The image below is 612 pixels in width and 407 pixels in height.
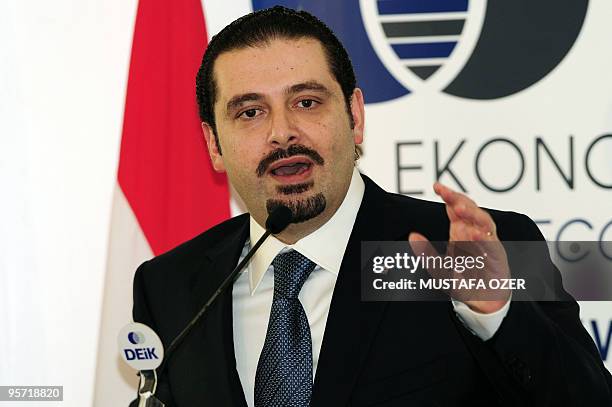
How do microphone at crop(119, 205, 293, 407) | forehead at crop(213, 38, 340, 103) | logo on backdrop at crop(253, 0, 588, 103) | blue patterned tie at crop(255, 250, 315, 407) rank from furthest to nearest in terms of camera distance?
logo on backdrop at crop(253, 0, 588, 103), forehead at crop(213, 38, 340, 103), blue patterned tie at crop(255, 250, 315, 407), microphone at crop(119, 205, 293, 407)

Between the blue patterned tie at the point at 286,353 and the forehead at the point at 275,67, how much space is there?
1.82 ft

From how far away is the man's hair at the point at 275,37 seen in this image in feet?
8.46

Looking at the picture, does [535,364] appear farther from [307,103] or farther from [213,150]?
[213,150]

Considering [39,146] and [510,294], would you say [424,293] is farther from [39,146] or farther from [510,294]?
[39,146]

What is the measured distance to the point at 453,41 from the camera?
2.96 metres

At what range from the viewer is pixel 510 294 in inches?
71.1

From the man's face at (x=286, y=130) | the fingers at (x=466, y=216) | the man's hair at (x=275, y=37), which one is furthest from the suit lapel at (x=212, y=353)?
the fingers at (x=466, y=216)

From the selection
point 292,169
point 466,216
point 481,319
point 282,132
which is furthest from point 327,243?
point 466,216


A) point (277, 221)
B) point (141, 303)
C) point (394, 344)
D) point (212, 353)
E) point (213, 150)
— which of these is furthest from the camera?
point (213, 150)

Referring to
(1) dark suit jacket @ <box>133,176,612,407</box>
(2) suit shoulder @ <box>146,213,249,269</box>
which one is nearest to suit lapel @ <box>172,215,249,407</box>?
(1) dark suit jacket @ <box>133,176,612,407</box>

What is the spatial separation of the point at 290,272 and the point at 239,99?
0.54 metres

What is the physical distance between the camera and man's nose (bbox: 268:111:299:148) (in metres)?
2.38

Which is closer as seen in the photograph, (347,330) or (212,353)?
(347,330)

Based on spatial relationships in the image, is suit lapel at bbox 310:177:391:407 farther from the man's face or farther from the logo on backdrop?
the logo on backdrop
